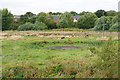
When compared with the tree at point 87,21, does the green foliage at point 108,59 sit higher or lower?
lower

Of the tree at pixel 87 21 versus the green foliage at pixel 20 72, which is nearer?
the green foliage at pixel 20 72

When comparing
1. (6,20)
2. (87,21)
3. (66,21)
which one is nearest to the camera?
(6,20)

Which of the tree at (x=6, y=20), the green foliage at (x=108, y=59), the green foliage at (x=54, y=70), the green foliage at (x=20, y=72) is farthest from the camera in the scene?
the tree at (x=6, y=20)

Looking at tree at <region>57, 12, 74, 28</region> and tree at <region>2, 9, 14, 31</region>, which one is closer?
tree at <region>2, 9, 14, 31</region>

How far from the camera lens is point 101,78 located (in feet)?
19.2

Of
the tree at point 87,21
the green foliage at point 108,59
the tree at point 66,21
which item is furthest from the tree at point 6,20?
the green foliage at point 108,59

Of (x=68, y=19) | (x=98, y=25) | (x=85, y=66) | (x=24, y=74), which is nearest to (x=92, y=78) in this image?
(x=85, y=66)

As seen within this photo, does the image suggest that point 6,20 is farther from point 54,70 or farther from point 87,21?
point 54,70

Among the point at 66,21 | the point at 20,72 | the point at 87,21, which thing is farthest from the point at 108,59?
the point at 87,21

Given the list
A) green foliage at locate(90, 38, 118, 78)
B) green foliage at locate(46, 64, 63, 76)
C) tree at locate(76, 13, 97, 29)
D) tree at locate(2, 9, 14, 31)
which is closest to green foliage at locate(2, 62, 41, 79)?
green foliage at locate(46, 64, 63, 76)

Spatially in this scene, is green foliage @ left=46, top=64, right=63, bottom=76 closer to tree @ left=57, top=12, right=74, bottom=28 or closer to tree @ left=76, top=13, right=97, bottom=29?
tree @ left=57, top=12, right=74, bottom=28

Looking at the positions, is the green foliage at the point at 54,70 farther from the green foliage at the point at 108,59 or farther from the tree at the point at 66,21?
the tree at the point at 66,21

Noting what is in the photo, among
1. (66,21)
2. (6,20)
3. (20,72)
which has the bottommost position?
(20,72)

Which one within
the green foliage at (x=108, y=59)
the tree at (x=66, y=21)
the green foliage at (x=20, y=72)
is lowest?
the green foliage at (x=20, y=72)
